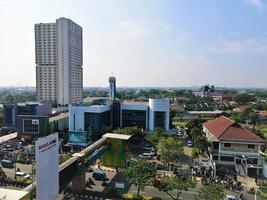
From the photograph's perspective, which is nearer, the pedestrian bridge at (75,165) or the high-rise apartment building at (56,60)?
the pedestrian bridge at (75,165)

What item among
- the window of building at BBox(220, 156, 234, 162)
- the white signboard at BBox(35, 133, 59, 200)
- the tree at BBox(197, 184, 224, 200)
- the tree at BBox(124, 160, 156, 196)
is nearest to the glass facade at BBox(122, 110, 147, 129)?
the window of building at BBox(220, 156, 234, 162)

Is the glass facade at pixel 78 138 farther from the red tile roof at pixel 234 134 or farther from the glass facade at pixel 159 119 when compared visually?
the red tile roof at pixel 234 134

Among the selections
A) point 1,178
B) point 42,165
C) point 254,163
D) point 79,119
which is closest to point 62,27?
point 79,119

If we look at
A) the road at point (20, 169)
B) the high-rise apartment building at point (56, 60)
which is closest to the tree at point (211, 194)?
the road at point (20, 169)

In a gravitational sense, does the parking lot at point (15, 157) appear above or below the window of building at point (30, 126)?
below

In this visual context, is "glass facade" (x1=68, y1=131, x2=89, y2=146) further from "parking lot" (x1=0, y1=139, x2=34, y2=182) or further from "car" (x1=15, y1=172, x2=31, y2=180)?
"car" (x1=15, y1=172, x2=31, y2=180)

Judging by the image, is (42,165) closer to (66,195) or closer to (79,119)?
(66,195)

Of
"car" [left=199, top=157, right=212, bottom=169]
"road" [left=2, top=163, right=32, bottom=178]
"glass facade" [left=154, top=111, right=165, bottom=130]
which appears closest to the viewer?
"road" [left=2, top=163, right=32, bottom=178]
